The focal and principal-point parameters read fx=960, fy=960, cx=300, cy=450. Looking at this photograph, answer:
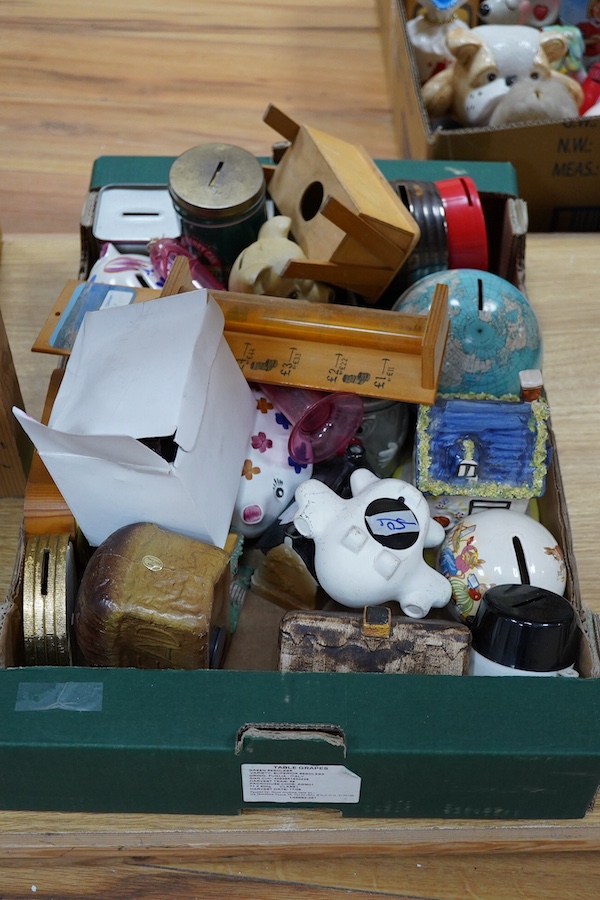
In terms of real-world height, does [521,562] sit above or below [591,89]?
below

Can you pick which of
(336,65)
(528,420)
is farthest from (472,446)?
(336,65)

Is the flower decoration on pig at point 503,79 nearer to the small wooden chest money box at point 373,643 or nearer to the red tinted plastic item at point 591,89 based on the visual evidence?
the red tinted plastic item at point 591,89

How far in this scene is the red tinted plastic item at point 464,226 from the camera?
0.92 meters

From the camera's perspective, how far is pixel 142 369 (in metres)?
0.71

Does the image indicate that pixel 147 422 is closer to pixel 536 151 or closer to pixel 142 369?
pixel 142 369

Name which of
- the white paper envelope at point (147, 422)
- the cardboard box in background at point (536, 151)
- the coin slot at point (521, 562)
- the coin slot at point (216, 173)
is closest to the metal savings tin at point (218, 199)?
the coin slot at point (216, 173)

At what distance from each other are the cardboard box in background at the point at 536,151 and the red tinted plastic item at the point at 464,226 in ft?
0.53

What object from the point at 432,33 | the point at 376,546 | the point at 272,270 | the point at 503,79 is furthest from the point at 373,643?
the point at 432,33

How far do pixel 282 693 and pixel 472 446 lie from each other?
28 cm

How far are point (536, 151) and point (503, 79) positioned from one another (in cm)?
14

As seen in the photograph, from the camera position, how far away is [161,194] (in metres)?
0.99

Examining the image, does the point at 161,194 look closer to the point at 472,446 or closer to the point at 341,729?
the point at 472,446

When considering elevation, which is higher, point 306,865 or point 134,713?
point 134,713

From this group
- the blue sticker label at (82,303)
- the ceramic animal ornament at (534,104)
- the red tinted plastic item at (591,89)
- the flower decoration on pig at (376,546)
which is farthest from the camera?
the red tinted plastic item at (591,89)
